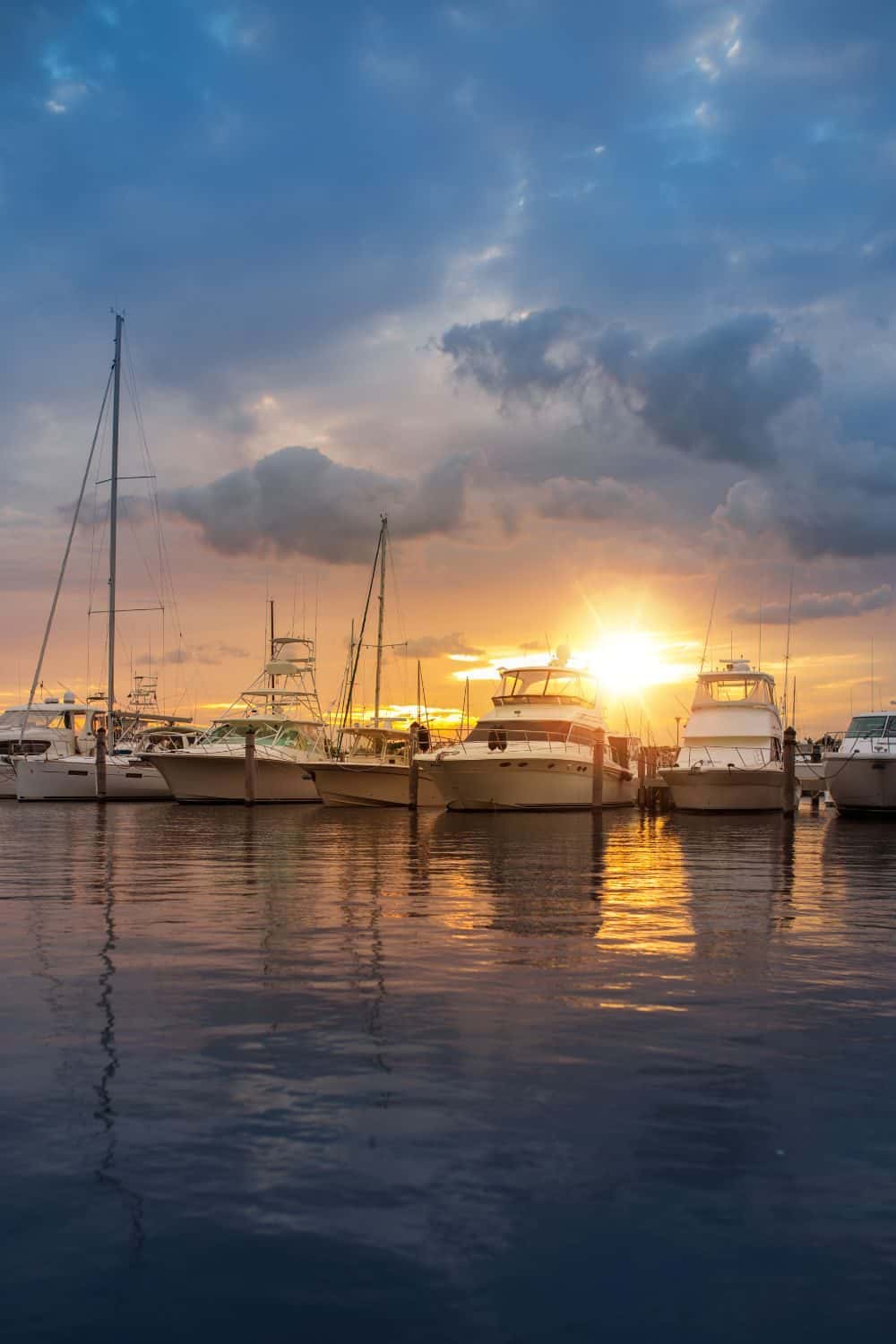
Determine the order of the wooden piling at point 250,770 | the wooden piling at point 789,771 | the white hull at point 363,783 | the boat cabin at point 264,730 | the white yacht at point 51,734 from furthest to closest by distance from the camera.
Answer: the white yacht at point 51,734 → the boat cabin at point 264,730 → the white hull at point 363,783 → the wooden piling at point 250,770 → the wooden piling at point 789,771

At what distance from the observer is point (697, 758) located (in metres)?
40.3

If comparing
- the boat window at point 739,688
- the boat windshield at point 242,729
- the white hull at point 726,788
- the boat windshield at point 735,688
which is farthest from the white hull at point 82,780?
the boat window at point 739,688

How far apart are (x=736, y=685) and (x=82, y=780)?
92.3ft

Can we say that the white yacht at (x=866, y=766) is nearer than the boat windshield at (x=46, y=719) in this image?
Yes

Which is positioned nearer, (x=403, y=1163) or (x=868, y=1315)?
(x=868, y=1315)

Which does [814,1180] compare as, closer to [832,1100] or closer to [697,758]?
[832,1100]

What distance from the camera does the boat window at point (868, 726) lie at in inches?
1469

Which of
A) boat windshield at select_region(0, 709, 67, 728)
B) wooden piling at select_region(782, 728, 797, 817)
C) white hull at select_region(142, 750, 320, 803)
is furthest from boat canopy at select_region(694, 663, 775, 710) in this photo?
boat windshield at select_region(0, 709, 67, 728)

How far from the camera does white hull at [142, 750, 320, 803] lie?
1815 inches

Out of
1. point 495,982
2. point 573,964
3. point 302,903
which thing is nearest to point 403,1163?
point 495,982

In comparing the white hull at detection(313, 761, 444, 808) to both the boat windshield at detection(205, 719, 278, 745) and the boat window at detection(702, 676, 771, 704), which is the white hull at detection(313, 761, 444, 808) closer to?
the boat windshield at detection(205, 719, 278, 745)

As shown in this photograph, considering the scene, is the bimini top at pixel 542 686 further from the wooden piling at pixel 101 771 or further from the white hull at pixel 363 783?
the wooden piling at pixel 101 771

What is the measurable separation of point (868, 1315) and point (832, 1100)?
2.57 m

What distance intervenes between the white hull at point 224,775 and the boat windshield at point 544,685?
28.3 ft
